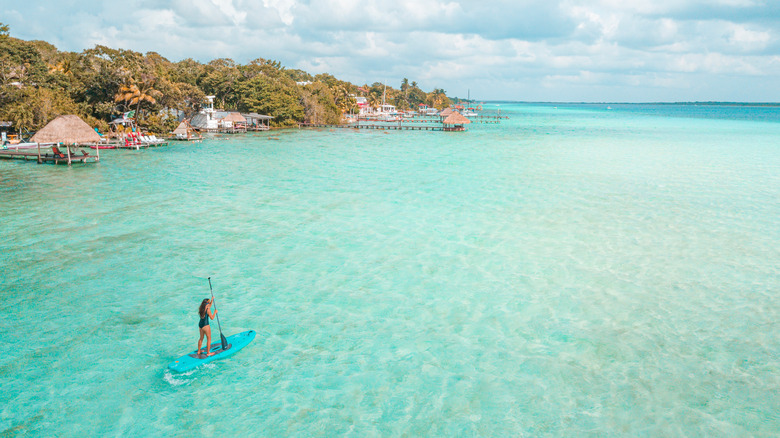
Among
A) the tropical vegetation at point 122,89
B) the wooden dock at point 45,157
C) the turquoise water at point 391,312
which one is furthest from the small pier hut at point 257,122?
the turquoise water at point 391,312

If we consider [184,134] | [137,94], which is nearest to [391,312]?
[137,94]

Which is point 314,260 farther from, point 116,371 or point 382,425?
point 382,425

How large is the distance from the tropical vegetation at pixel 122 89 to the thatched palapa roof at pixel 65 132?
8.38m

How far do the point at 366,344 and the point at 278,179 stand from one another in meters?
21.3

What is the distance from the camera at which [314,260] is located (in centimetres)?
1552

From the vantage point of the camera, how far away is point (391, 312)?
1212 cm

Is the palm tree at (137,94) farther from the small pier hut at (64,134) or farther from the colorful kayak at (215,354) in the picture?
the colorful kayak at (215,354)

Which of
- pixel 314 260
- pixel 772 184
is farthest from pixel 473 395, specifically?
pixel 772 184

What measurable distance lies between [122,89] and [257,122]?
25.2 metres

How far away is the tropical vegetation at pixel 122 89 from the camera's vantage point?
128 feet

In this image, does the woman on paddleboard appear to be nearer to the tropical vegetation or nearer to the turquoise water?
the turquoise water

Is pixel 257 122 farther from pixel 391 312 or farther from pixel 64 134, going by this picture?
pixel 391 312

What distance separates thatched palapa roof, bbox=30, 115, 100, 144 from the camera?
3067 cm

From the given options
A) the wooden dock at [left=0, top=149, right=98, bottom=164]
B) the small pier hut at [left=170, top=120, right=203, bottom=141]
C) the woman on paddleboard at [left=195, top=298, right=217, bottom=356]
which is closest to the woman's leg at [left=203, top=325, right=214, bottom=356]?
the woman on paddleboard at [left=195, top=298, right=217, bottom=356]
